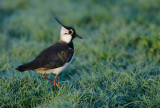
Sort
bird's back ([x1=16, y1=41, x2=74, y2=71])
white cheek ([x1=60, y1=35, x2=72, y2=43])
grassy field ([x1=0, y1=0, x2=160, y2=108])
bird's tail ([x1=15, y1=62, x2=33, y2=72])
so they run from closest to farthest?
grassy field ([x1=0, y1=0, x2=160, y2=108]) → bird's tail ([x1=15, y1=62, x2=33, y2=72]) → bird's back ([x1=16, y1=41, x2=74, y2=71]) → white cheek ([x1=60, y1=35, x2=72, y2=43])

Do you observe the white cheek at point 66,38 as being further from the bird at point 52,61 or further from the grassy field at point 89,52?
the grassy field at point 89,52

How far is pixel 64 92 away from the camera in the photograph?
11.0 ft

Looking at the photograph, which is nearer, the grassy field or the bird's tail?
the grassy field

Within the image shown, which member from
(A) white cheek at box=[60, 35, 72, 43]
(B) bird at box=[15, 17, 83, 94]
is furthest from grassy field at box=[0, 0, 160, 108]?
(A) white cheek at box=[60, 35, 72, 43]

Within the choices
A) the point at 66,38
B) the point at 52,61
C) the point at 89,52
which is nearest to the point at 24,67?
the point at 52,61

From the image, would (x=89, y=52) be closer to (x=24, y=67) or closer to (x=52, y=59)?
(x=52, y=59)

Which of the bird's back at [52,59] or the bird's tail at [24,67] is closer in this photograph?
the bird's tail at [24,67]

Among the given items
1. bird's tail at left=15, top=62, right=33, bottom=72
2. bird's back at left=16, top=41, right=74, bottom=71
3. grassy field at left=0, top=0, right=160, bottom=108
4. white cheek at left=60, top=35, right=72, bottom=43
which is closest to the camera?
grassy field at left=0, top=0, right=160, bottom=108

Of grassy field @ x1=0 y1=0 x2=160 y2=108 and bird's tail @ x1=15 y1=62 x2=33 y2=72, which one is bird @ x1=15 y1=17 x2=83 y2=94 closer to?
bird's tail @ x1=15 y1=62 x2=33 y2=72

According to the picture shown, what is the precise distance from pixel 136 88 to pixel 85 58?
177cm

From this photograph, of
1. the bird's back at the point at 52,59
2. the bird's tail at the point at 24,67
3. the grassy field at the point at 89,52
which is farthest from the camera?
the bird's back at the point at 52,59

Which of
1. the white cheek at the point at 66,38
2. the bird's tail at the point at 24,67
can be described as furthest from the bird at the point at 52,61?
the white cheek at the point at 66,38

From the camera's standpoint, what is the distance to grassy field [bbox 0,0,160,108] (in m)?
3.25

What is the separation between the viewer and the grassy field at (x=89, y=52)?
325cm
